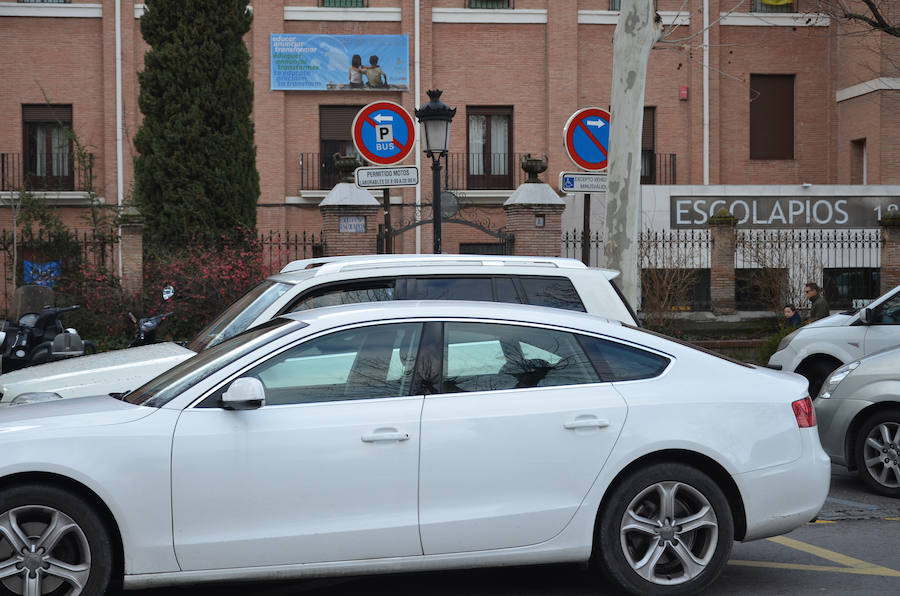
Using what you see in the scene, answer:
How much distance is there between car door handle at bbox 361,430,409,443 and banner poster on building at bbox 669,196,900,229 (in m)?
20.5

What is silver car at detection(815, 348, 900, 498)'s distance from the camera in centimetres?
856

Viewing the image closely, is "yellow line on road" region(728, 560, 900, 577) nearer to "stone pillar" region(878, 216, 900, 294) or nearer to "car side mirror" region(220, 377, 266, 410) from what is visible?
"car side mirror" region(220, 377, 266, 410)

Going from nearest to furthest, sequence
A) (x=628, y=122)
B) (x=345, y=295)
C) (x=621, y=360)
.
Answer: (x=621, y=360) < (x=345, y=295) < (x=628, y=122)

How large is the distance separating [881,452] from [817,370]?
14.6ft

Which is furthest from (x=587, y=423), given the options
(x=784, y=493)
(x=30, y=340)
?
(x=30, y=340)

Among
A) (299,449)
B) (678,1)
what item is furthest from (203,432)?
(678,1)

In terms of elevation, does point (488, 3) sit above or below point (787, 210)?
above

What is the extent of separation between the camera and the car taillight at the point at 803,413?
18.2 ft

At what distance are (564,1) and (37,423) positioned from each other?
2611 centimetres

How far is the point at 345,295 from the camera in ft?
24.4

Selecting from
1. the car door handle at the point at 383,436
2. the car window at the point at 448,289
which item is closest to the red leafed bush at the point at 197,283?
the car window at the point at 448,289

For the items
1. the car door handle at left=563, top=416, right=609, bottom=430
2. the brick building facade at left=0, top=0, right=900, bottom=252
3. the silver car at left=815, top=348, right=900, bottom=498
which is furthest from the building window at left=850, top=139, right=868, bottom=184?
the car door handle at left=563, top=416, right=609, bottom=430

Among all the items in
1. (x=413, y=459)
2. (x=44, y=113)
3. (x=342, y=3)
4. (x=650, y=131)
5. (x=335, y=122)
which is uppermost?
(x=342, y=3)

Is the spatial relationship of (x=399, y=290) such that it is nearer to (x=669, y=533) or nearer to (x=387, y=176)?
(x=669, y=533)
